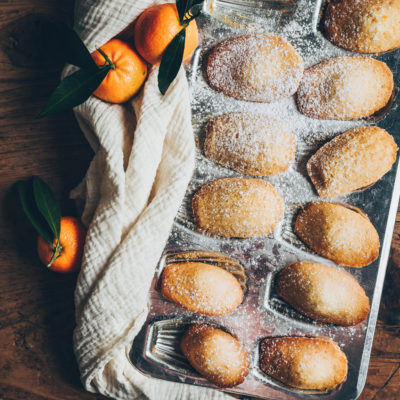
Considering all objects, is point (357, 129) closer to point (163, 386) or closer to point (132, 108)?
point (132, 108)

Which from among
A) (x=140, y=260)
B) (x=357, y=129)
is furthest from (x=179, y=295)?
(x=357, y=129)

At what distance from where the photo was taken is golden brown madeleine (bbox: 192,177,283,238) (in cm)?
79

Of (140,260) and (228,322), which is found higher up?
(140,260)

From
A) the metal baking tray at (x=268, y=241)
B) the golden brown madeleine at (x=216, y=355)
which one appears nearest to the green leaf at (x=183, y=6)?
the metal baking tray at (x=268, y=241)

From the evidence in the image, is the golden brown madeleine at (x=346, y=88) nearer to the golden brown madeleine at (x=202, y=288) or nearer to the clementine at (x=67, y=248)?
the golden brown madeleine at (x=202, y=288)

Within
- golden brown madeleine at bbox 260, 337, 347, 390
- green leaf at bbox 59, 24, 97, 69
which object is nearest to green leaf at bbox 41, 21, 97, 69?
green leaf at bbox 59, 24, 97, 69

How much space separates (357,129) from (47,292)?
0.75 m

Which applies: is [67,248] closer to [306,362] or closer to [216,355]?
[216,355]

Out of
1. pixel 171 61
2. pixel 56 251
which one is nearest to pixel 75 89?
pixel 171 61

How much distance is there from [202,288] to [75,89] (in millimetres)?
461

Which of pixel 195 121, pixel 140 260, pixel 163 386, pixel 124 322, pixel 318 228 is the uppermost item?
pixel 195 121

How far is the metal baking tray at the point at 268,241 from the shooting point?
0.80 meters

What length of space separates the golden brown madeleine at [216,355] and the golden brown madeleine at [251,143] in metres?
0.34

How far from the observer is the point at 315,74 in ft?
2.62
